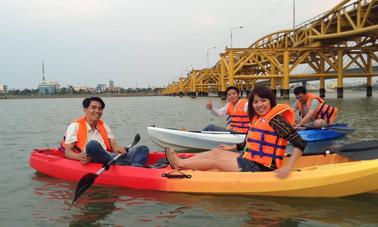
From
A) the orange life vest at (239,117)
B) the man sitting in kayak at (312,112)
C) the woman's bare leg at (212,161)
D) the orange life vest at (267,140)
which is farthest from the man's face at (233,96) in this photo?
the orange life vest at (267,140)

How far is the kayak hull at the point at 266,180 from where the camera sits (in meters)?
5.42

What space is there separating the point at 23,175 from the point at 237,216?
15.4ft

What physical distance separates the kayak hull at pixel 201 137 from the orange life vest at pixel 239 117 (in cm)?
31

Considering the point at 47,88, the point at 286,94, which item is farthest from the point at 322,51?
the point at 47,88

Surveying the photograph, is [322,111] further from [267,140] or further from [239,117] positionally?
[267,140]

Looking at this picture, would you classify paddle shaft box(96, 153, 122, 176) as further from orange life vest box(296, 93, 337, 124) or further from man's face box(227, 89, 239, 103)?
orange life vest box(296, 93, 337, 124)

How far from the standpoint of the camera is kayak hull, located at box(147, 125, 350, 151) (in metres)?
9.74

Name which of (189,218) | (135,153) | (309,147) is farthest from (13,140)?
(189,218)

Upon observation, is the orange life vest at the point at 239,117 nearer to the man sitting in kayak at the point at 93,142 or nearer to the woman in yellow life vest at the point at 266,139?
the man sitting in kayak at the point at 93,142

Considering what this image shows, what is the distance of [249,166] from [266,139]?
1.94ft

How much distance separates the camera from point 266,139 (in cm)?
542

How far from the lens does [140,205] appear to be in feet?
19.3

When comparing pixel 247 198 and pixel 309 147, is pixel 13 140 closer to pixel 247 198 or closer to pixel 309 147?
pixel 309 147

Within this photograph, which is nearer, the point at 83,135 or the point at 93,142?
the point at 93,142
